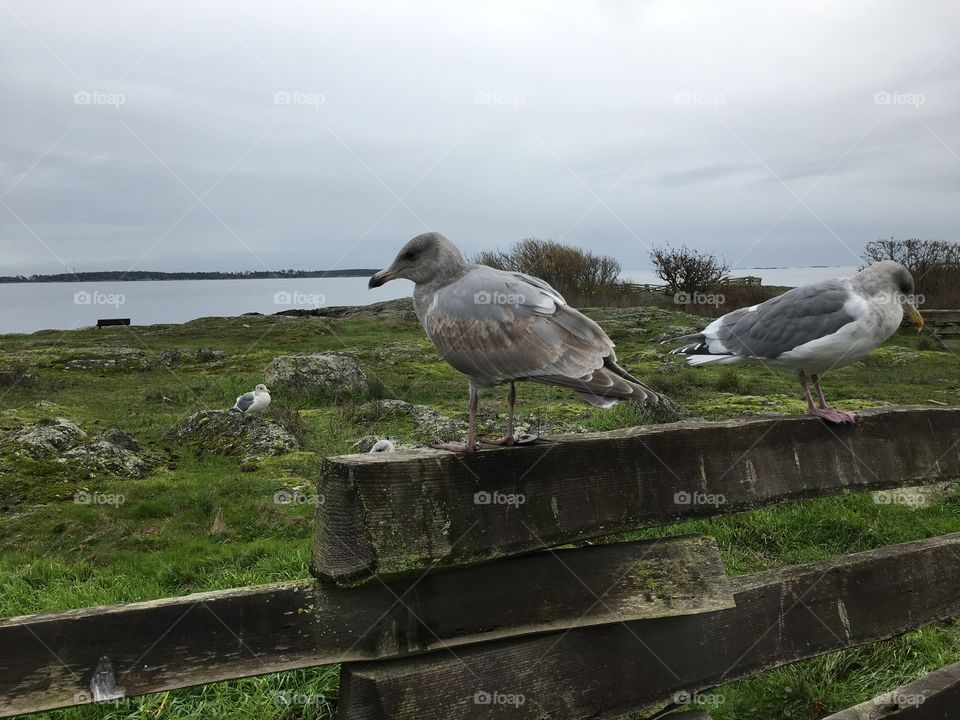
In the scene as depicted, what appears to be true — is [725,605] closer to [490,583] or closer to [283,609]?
[490,583]

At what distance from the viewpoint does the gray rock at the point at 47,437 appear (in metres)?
9.30

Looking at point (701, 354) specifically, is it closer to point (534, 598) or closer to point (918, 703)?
point (918, 703)

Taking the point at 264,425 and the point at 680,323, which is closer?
the point at 264,425

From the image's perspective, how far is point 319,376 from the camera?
16.1m

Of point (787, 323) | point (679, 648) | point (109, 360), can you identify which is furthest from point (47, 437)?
point (109, 360)

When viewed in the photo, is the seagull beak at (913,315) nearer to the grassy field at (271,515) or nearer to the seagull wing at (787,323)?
the seagull wing at (787,323)

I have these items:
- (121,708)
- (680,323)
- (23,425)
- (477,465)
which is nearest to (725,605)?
(477,465)

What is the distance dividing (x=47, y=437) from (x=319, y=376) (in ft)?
22.6

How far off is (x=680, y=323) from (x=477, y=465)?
2507 cm

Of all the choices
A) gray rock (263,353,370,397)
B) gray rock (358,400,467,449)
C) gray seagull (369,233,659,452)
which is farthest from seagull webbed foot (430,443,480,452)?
gray rock (263,353,370,397)

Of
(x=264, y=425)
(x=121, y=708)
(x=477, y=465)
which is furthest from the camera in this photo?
(x=264, y=425)

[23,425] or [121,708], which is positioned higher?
[23,425]

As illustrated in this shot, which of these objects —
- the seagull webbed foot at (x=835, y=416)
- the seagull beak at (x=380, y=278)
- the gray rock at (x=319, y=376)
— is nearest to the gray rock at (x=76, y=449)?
the gray rock at (x=319, y=376)

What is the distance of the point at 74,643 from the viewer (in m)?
2.24
